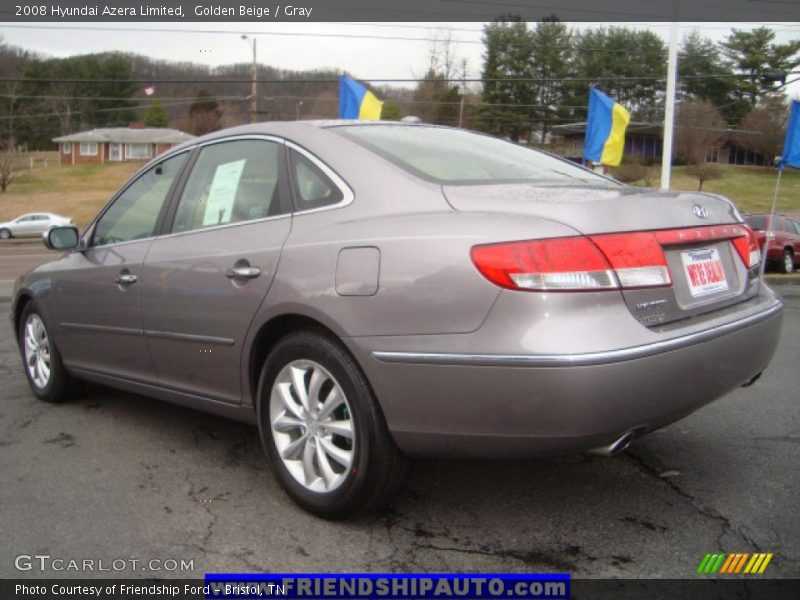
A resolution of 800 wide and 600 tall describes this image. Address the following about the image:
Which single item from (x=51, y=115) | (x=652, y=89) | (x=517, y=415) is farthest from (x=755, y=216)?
(x=51, y=115)

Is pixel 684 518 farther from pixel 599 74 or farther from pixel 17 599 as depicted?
pixel 599 74

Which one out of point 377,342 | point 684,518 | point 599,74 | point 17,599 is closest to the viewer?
point 17,599

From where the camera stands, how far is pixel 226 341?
3.29m

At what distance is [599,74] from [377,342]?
53587mm

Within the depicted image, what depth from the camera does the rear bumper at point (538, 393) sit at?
2.39m

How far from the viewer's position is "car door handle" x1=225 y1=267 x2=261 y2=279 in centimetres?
314

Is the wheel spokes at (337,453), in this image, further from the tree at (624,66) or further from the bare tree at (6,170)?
the bare tree at (6,170)

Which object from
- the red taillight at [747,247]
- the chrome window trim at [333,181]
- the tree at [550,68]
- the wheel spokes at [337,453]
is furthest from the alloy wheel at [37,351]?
the tree at [550,68]

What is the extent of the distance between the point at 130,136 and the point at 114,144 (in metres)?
2.01

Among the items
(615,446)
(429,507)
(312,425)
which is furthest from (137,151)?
(615,446)

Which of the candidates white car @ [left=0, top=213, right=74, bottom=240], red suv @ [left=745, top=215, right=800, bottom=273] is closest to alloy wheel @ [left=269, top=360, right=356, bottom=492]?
red suv @ [left=745, top=215, right=800, bottom=273]

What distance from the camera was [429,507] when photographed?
3111mm

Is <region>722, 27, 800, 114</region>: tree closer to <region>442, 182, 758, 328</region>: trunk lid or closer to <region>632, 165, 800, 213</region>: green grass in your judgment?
<region>632, 165, 800, 213</region>: green grass

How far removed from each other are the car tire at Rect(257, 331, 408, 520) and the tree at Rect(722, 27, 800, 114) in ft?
169
